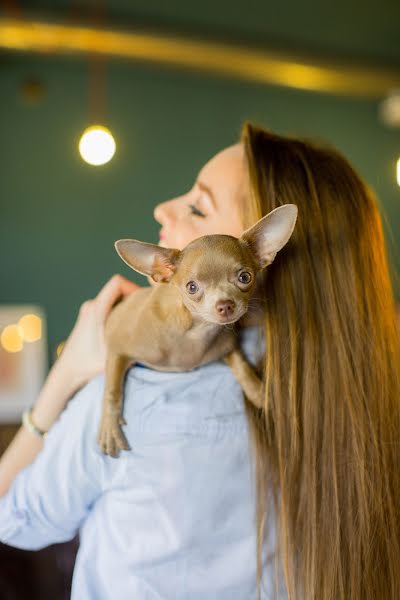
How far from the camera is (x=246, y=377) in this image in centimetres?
89

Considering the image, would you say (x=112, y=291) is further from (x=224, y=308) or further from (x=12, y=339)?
(x=12, y=339)

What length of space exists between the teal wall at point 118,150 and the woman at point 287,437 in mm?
244

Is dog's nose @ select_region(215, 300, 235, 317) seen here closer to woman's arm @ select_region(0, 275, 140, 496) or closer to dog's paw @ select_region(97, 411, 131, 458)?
dog's paw @ select_region(97, 411, 131, 458)

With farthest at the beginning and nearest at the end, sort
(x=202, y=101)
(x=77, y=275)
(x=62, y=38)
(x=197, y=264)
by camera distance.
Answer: (x=202, y=101) → (x=62, y=38) → (x=77, y=275) → (x=197, y=264)

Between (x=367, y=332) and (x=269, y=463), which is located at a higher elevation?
(x=367, y=332)

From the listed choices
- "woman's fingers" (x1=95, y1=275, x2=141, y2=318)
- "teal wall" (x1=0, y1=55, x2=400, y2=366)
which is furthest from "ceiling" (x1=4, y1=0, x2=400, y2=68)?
"woman's fingers" (x1=95, y1=275, x2=141, y2=318)

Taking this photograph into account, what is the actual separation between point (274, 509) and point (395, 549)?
205 mm

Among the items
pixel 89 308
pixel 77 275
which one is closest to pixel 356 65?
pixel 77 275

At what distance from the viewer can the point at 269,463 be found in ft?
2.80

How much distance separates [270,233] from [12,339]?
2.79 m

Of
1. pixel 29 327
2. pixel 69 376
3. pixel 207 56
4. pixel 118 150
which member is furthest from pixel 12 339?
pixel 69 376

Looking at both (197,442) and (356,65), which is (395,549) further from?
(356,65)

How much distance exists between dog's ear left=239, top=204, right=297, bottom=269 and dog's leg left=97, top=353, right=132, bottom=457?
27 centimetres

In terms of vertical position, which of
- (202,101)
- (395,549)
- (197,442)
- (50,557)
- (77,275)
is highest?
(202,101)
